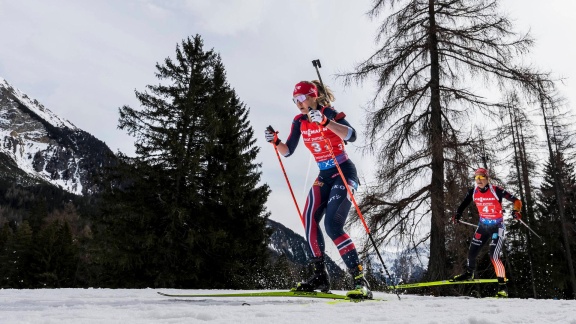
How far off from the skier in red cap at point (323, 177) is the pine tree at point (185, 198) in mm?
9706

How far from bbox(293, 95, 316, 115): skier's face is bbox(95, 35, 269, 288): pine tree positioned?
9800 millimetres

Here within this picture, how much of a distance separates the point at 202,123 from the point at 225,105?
7.03 ft

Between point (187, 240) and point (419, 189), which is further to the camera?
point (187, 240)

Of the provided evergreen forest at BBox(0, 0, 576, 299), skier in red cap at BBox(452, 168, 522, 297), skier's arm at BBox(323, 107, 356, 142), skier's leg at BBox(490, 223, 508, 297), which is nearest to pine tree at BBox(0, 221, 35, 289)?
evergreen forest at BBox(0, 0, 576, 299)

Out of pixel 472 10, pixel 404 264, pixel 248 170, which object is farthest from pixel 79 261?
pixel 472 10

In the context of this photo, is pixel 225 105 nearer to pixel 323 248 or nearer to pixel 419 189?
pixel 419 189

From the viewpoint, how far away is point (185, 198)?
569 inches

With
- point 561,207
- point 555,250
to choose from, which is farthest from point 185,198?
point 555,250

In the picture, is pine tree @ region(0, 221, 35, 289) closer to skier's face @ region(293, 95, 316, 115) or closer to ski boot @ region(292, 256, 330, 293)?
ski boot @ region(292, 256, 330, 293)

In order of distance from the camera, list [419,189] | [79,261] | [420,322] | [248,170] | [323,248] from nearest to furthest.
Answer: [420,322] → [323,248] → [419,189] → [248,170] → [79,261]

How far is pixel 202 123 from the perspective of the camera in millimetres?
15648

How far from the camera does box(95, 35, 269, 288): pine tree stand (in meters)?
13.5

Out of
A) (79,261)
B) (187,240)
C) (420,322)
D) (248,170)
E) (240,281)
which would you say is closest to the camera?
(420,322)

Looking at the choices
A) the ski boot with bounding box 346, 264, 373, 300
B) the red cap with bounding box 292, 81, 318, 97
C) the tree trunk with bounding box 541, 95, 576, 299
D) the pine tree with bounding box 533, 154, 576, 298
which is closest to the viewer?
the ski boot with bounding box 346, 264, 373, 300
